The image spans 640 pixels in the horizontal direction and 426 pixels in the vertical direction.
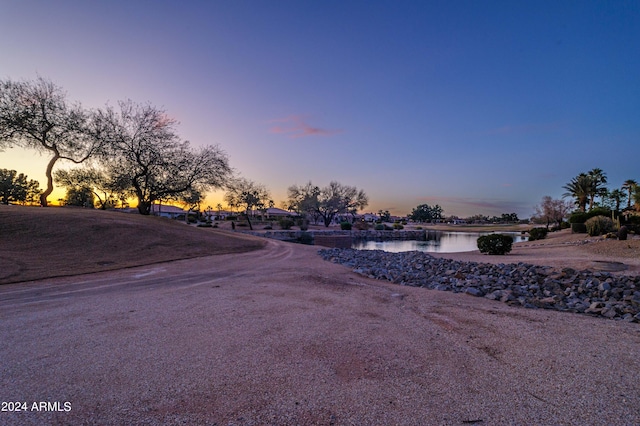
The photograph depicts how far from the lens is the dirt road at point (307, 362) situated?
243 centimetres

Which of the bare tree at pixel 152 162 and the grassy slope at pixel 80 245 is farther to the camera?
the bare tree at pixel 152 162

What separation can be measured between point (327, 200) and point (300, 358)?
68874 mm

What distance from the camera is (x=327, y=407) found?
8.16 feet

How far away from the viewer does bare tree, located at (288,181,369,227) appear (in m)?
71.6

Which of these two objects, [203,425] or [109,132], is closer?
[203,425]

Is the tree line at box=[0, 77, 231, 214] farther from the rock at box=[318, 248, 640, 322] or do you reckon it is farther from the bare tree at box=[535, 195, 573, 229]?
the bare tree at box=[535, 195, 573, 229]

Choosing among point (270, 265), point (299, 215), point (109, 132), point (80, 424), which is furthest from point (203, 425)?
point (299, 215)

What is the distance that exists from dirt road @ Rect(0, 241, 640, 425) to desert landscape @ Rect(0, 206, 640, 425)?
0.7 inches

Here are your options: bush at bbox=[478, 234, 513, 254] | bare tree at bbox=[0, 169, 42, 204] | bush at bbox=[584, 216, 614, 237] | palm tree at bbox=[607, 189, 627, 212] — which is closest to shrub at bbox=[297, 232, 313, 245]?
bush at bbox=[478, 234, 513, 254]

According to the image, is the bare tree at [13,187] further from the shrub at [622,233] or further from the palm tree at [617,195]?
the palm tree at [617,195]

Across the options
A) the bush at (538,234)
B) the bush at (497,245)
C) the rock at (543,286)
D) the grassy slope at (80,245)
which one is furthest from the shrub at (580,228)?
the grassy slope at (80,245)

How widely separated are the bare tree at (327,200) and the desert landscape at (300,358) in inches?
2533

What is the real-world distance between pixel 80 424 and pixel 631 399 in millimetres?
4647

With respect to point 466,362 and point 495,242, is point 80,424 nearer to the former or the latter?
point 466,362
